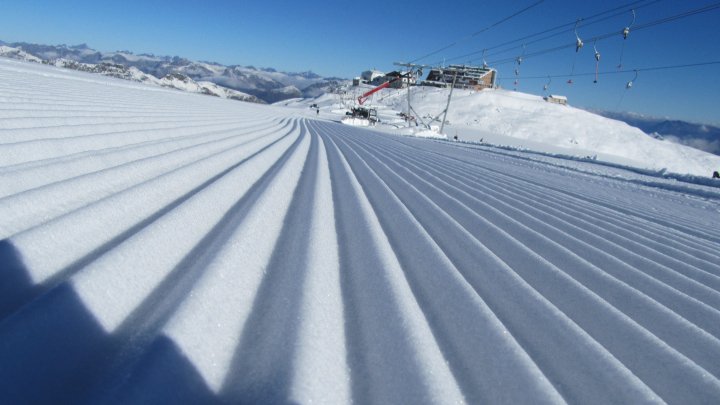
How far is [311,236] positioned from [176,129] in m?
4.16

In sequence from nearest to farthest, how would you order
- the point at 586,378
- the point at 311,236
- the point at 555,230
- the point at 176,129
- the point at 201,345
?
the point at 201,345, the point at 586,378, the point at 311,236, the point at 555,230, the point at 176,129

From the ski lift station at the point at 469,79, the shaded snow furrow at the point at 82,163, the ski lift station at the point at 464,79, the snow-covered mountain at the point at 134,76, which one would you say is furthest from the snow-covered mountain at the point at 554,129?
the snow-covered mountain at the point at 134,76

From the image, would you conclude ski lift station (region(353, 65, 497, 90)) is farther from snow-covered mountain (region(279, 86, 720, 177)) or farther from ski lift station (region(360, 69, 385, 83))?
ski lift station (region(360, 69, 385, 83))

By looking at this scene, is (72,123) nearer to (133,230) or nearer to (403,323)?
(133,230)

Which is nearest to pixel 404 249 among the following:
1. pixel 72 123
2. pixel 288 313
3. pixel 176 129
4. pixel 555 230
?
pixel 288 313

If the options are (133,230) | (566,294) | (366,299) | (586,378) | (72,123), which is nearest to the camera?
(586,378)

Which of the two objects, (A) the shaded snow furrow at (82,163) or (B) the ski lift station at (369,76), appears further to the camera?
(B) the ski lift station at (369,76)

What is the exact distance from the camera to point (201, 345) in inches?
46.9

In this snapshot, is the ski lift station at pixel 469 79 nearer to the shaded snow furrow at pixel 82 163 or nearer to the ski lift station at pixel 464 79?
the ski lift station at pixel 464 79

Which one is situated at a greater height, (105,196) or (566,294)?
(105,196)

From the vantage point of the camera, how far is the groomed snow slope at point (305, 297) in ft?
3.65

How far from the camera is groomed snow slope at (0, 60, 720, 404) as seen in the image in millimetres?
1113

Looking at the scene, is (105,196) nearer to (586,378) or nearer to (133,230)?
(133,230)

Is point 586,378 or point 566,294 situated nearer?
point 586,378
